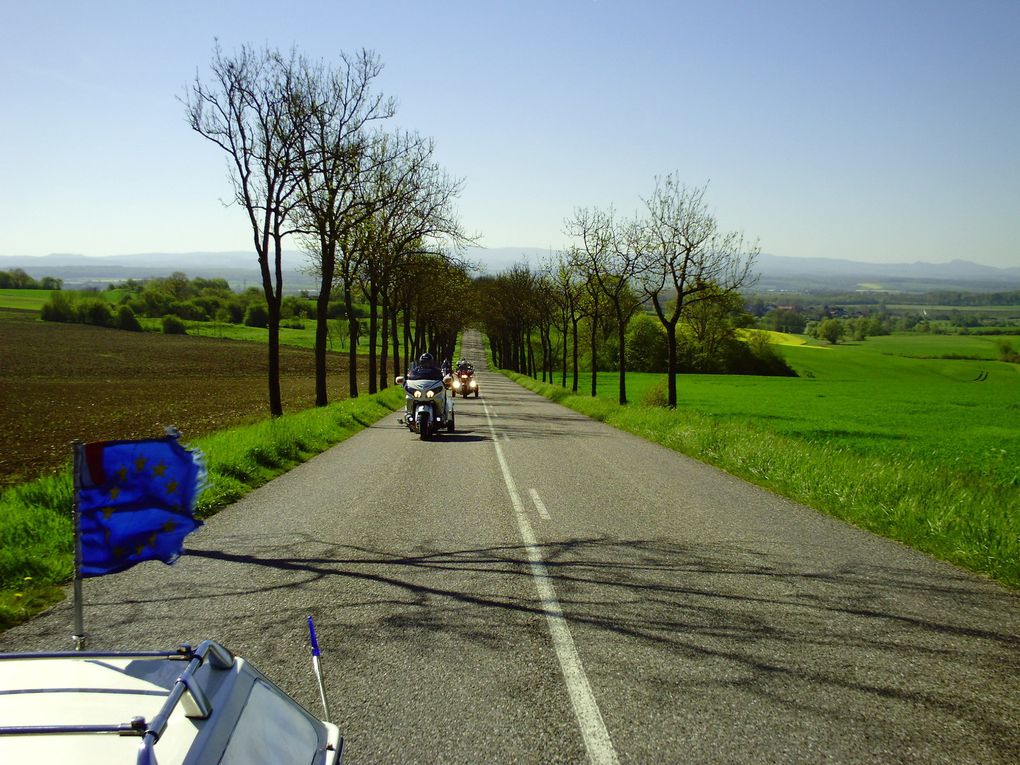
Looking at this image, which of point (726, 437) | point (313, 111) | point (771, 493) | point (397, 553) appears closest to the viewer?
point (397, 553)

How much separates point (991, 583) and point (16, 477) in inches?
635

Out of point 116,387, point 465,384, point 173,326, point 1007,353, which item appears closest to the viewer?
point 465,384

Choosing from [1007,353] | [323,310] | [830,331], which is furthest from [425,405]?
[830,331]

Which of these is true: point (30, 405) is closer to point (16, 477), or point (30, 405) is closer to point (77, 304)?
point (16, 477)

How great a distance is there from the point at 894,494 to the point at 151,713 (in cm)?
1079

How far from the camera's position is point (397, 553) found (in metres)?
7.76

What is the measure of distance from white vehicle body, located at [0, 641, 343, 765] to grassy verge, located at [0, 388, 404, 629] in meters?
4.49

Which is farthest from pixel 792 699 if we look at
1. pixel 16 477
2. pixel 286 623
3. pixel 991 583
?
pixel 16 477

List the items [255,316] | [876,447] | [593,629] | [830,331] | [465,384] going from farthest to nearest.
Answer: [830,331], [255,316], [465,384], [876,447], [593,629]

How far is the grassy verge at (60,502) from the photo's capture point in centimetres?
659

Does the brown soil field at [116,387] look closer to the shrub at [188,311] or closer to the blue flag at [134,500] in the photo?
the blue flag at [134,500]

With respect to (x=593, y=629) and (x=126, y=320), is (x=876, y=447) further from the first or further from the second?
(x=126, y=320)

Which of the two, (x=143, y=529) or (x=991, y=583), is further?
(x=991, y=583)

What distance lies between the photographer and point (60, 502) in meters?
9.53
